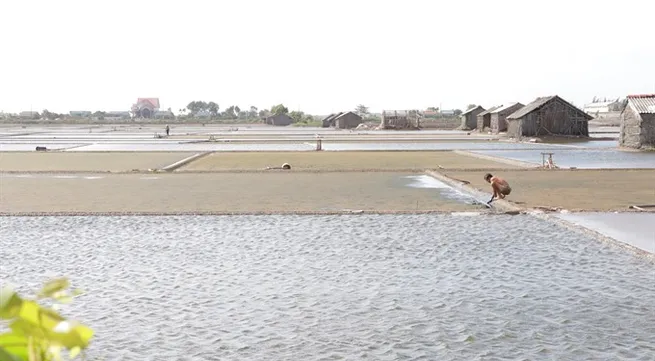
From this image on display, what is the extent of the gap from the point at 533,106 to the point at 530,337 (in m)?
45.5

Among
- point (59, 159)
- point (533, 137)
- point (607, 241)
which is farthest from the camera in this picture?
point (533, 137)

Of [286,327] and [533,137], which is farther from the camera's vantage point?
[533,137]

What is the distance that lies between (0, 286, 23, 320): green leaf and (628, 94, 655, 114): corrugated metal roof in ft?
119

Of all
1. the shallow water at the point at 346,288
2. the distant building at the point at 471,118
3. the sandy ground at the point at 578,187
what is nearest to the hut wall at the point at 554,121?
the sandy ground at the point at 578,187

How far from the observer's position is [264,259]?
958cm

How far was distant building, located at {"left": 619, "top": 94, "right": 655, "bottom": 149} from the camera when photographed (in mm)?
34500

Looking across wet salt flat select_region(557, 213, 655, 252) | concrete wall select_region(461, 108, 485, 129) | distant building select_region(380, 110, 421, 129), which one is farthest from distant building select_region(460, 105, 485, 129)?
wet salt flat select_region(557, 213, 655, 252)

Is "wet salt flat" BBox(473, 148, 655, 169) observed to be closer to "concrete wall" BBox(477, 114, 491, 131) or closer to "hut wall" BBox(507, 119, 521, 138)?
"hut wall" BBox(507, 119, 521, 138)

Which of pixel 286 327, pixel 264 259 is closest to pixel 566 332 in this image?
pixel 286 327

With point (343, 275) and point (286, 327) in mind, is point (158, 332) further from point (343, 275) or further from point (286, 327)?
point (343, 275)

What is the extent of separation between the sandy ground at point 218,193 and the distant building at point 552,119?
Answer: 29.7 meters

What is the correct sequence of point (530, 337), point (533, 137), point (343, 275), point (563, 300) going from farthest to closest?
point (533, 137) < point (343, 275) < point (563, 300) < point (530, 337)

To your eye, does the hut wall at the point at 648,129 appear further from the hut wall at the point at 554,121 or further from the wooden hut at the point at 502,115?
the wooden hut at the point at 502,115

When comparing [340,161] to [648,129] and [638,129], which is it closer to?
[638,129]
